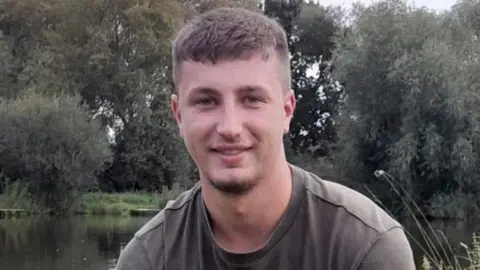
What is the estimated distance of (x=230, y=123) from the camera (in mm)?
2086

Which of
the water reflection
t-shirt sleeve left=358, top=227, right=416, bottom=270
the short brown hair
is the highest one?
the short brown hair

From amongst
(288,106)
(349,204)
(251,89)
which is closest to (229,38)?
(251,89)

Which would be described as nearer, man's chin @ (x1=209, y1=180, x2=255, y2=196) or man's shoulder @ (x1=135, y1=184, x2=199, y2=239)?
man's chin @ (x1=209, y1=180, x2=255, y2=196)

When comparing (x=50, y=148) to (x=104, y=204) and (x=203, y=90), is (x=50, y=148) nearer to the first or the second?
(x=104, y=204)

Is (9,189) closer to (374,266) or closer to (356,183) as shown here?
(356,183)

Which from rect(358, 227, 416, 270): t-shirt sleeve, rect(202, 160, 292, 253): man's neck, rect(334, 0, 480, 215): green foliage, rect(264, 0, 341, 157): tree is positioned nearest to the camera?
rect(358, 227, 416, 270): t-shirt sleeve

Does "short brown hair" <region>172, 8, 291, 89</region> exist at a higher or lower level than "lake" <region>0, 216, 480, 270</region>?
higher

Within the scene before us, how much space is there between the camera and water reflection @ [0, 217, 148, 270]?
62.2ft

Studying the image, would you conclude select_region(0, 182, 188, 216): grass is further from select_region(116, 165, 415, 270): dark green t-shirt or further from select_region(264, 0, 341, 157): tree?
select_region(116, 165, 415, 270): dark green t-shirt

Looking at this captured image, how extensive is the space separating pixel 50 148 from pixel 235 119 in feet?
94.2

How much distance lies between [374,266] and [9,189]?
30.1 m

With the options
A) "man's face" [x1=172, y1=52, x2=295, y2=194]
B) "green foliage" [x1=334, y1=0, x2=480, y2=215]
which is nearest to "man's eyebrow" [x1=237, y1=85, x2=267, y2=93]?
"man's face" [x1=172, y1=52, x2=295, y2=194]

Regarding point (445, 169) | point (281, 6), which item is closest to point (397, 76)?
point (445, 169)

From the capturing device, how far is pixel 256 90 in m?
2.12
